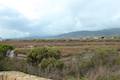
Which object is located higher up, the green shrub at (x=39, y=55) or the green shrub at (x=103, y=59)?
the green shrub at (x=39, y=55)

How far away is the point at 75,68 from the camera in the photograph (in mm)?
17172

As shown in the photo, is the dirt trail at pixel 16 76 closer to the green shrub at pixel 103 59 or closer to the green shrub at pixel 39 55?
the green shrub at pixel 39 55

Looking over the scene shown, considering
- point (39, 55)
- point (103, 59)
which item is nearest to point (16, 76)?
point (39, 55)

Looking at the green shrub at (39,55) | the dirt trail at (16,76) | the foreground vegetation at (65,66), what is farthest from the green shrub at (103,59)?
the dirt trail at (16,76)

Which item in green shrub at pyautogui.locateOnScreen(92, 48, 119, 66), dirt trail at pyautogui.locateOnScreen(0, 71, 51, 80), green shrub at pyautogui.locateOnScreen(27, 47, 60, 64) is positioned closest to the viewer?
dirt trail at pyautogui.locateOnScreen(0, 71, 51, 80)

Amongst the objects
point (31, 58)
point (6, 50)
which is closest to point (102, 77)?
point (6, 50)

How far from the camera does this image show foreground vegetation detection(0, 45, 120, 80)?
1355 centimetres

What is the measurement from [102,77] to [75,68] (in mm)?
4296

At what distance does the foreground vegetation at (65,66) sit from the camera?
13555 mm

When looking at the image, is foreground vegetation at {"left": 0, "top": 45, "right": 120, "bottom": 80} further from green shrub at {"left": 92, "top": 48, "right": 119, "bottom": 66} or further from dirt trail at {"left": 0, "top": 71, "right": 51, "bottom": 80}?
dirt trail at {"left": 0, "top": 71, "right": 51, "bottom": 80}

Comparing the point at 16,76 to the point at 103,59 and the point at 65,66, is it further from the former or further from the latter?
the point at 103,59

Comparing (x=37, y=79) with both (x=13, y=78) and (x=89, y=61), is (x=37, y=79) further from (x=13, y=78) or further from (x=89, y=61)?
(x=89, y=61)

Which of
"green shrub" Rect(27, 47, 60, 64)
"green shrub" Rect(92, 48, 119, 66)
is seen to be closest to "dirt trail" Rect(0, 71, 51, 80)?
"green shrub" Rect(27, 47, 60, 64)

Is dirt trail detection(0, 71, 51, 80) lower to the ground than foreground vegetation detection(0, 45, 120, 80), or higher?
higher
